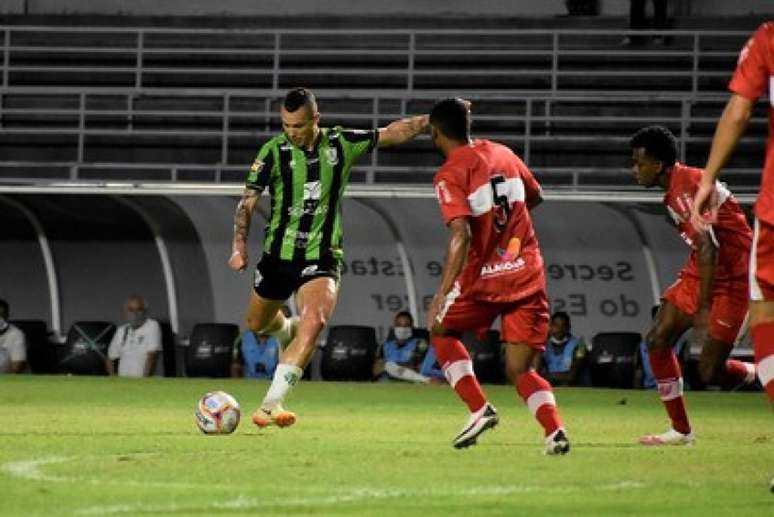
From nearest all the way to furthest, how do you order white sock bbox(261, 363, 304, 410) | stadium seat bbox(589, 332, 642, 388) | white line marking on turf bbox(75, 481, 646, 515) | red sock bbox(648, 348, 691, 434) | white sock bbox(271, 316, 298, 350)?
white line marking on turf bbox(75, 481, 646, 515), red sock bbox(648, 348, 691, 434), white sock bbox(261, 363, 304, 410), white sock bbox(271, 316, 298, 350), stadium seat bbox(589, 332, 642, 388)

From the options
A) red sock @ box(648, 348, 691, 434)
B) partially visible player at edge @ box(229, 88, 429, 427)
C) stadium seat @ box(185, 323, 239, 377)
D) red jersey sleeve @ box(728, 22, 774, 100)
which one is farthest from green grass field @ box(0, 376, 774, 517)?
stadium seat @ box(185, 323, 239, 377)

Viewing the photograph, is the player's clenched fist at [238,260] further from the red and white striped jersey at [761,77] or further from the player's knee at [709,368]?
the red and white striped jersey at [761,77]

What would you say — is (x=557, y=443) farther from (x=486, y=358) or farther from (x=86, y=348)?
(x=86, y=348)

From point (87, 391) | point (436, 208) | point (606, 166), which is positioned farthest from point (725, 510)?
point (606, 166)

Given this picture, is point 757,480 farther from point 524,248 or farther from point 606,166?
point 606,166

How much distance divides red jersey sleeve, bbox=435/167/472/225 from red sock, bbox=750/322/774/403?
243 cm

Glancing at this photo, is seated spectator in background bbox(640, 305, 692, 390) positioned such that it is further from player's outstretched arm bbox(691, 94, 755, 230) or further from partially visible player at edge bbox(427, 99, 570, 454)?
player's outstretched arm bbox(691, 94, 755, 230)

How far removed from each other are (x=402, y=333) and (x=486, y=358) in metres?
1.12

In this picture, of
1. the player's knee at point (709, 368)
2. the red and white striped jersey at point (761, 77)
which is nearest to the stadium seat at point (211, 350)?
the player's knee at point (709, 368)

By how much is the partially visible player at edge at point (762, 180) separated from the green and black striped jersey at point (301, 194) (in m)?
4.91

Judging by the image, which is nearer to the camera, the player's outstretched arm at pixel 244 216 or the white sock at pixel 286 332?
the player's outstretched arm at pixel 244 216

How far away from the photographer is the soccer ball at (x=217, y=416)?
37.6ft

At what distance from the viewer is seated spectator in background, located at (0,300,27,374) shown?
22.5 m

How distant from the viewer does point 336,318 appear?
931 inches
